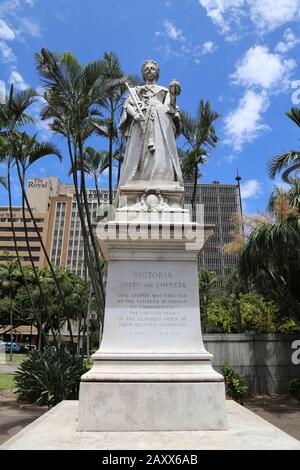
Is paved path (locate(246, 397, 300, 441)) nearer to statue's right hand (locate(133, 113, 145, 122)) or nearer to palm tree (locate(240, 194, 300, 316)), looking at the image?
palm tree (locate(240, 194, 300, 316))

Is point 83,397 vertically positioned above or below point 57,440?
above

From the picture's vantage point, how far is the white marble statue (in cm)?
639

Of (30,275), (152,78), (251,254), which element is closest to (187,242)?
(152,78)

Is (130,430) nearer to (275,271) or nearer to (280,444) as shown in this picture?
(280,444)

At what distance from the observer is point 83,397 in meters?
4.72

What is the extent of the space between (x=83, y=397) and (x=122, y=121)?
14.1 ft

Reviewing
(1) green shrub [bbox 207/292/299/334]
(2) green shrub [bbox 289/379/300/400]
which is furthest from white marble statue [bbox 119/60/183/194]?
(1) green shrub [bbox 207/292/299/334]

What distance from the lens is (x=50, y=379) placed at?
40.8ft

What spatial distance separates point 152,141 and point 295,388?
11173mm

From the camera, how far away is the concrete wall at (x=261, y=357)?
15.1m

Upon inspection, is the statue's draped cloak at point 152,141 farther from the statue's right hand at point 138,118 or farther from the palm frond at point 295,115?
the palm frond at point 295,115

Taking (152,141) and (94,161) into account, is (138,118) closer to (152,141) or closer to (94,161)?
(152,141)

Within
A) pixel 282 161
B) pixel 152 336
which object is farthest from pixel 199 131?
pixel 152 336

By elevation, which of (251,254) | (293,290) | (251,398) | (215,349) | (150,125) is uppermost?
(150,125)
